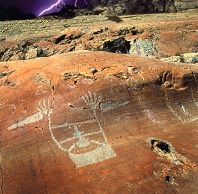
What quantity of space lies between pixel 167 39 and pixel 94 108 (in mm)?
7856

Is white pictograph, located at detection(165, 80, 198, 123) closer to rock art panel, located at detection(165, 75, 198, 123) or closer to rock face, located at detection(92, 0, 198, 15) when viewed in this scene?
rock art panel, located at detection(165, 75, 198, 123)

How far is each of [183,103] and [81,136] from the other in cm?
282

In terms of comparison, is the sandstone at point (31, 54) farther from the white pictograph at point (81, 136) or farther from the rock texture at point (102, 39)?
the white pictograph at point (81, 136)

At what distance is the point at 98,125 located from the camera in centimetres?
567

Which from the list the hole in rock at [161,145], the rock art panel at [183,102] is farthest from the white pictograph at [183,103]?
the hole in rock at [161,145]

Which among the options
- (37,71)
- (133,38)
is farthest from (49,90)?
(133,38)

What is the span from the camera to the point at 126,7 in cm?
A: 1828

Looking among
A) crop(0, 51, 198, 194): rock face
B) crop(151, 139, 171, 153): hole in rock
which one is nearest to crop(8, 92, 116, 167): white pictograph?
crop(0, 51, 198, 194): rock face

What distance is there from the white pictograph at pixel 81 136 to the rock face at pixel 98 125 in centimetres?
Answer: 2

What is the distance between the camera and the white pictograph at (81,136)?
5.17 metres

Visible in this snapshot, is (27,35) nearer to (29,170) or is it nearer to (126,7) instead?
(126,7)

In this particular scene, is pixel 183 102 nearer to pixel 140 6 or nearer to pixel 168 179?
pixel 168 179

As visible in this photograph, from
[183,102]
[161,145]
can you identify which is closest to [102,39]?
[183,102]

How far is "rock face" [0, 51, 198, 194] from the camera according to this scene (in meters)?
4.82
